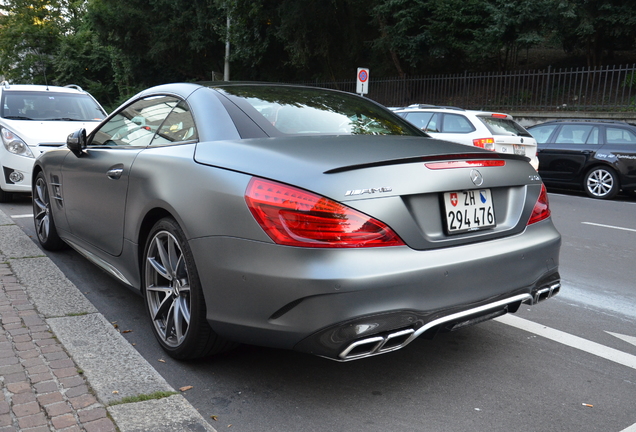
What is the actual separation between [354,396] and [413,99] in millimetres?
20694

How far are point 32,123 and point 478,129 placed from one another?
733cm

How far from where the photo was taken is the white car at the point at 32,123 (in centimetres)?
831

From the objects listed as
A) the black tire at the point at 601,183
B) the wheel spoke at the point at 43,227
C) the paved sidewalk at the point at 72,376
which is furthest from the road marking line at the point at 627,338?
the black tire at the point at 601,183

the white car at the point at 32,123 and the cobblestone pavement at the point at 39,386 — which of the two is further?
the white car at the point at 32,123

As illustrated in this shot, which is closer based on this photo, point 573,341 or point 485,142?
point 573,341

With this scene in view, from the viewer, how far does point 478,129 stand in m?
11.1

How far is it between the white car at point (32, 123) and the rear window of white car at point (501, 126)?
22.0 feet

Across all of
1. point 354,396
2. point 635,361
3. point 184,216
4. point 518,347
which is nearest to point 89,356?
point 184,216

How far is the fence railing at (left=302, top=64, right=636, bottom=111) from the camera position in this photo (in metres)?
17.2

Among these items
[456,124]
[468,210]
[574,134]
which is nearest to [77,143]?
[468,210]

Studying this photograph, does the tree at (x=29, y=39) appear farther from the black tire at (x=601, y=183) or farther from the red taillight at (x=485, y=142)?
Result: the black tire at (x=601, y=183)

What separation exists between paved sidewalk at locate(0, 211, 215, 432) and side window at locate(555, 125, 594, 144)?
11302mm

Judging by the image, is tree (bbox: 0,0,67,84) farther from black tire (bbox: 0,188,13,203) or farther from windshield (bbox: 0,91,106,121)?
black tire (bbox: 0,188,13,203)

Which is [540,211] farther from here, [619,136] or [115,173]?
[619,136]
